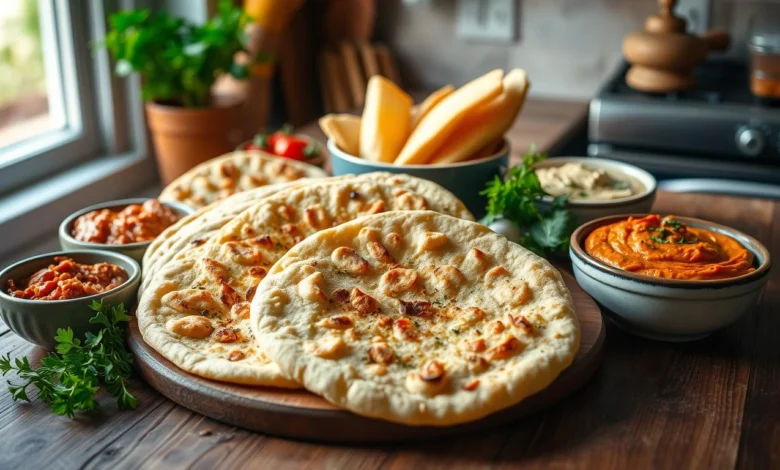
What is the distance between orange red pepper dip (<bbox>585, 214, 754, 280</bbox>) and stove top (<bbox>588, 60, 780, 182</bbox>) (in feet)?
3.94

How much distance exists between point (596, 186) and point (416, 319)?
2.21 feet

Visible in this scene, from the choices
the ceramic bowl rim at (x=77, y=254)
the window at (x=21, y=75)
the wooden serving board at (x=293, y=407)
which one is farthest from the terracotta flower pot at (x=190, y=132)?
the wooden serving board at (x=293, y=407)

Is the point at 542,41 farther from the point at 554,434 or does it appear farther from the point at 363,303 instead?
the point at 554,434

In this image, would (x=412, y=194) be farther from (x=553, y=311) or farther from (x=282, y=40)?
(x=282, y=40)

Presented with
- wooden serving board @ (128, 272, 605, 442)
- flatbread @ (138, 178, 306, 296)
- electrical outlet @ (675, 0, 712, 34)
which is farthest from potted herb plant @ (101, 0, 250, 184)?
electrical outlet @ (675, 0, 712, 34)

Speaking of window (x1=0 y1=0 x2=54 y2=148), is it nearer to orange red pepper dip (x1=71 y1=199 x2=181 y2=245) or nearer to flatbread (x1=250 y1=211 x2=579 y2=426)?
orange red pepper dip (x1=71 y1=199 x2=181 y2=245)

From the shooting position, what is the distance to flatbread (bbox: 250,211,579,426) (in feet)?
3.64

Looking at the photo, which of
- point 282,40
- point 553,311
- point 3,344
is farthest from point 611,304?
point 282,40

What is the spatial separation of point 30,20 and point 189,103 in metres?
0.46

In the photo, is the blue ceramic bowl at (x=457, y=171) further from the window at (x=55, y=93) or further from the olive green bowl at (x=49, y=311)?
the window at (x=55, y=93)

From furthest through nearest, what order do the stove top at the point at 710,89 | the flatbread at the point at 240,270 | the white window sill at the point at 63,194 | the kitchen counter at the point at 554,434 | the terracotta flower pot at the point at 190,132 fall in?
the stove top at the point at 710,89 → the terracotta flower pot at the point at 190,132 → the white window sill at the point at 63,194 → the flatbread at the point at 240,270 → the kitchen counter at the point at 554,434

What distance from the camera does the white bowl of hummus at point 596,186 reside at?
5.41ft

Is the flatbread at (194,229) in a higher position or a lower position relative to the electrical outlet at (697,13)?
lower

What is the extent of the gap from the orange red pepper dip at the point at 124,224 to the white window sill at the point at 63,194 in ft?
1.52
